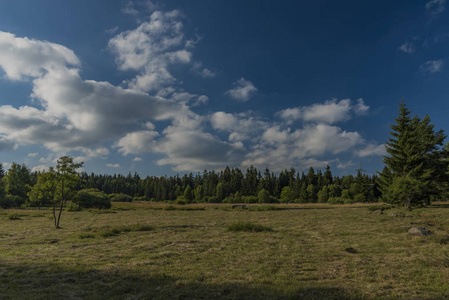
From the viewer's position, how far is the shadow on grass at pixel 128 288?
6023 millimetres

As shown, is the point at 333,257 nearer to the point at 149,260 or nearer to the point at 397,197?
the point at 149,260

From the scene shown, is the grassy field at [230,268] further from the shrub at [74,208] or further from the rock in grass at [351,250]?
the shrub at [74,208]

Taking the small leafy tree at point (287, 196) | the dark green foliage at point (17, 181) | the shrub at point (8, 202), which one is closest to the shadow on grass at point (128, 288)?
the shrub at point (8, 202)

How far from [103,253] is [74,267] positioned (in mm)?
2302

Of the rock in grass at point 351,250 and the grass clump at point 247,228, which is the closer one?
the rock in grass at point 351,250

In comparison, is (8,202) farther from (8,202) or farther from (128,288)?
(128,288)

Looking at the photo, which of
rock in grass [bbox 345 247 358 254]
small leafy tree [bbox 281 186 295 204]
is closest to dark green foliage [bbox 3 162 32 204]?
rock in grass [bbox 345 247 358 254]

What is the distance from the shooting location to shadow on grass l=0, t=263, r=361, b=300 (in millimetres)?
6023

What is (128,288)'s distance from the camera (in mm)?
6594

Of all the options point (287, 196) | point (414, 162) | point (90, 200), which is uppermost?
point (414, 162)

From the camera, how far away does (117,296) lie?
6062 millimetres

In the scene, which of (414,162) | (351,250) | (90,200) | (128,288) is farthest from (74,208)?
(414,162)

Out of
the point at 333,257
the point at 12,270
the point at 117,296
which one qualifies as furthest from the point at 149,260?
the point at 333,257

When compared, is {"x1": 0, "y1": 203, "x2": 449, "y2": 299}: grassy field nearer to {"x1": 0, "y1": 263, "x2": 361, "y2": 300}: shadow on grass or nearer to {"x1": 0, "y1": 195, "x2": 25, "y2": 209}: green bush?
{"x1": 0, "y1": 263, "x2": 361, "y2": 300}: shadow on grass
